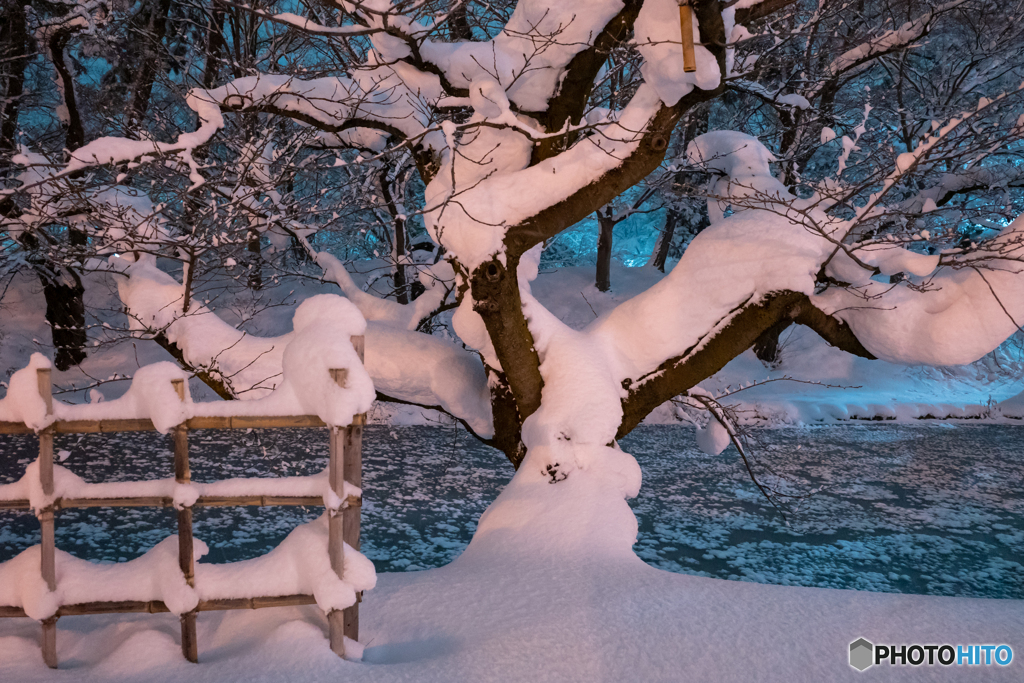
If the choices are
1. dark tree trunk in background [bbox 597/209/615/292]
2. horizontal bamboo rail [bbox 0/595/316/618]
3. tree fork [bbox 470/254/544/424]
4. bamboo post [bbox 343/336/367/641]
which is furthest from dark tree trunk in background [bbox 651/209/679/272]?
horizontal bamboo rail [bbox 0/595/316/618]

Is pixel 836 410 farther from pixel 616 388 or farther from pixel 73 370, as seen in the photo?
pixel 73 370

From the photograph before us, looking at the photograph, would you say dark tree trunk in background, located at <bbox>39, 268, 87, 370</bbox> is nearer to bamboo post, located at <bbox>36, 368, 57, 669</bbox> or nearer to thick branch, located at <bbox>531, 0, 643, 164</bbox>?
thick branch, located at <bbox>531, 0, 643, 164</bbox>

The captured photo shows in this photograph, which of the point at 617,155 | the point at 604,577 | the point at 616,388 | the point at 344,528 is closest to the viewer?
the point at 344,528

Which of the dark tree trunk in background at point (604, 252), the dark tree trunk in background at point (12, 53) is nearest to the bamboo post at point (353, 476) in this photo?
the dark tree trunk in background at point (12, 53)

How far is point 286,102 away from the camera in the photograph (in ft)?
19.0

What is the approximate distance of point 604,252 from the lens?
18.0 m

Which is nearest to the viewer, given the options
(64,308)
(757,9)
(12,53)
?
(757,9)

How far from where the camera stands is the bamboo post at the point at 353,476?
10.4ft

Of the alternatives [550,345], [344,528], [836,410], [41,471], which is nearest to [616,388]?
[550,345]

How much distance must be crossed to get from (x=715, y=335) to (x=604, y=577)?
2.44m

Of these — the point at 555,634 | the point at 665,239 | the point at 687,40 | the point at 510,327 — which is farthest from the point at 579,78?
the point at 665,239

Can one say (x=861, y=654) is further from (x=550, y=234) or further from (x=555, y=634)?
(x=550, y=234)

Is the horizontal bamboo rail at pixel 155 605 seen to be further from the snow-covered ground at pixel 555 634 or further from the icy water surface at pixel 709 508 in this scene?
the icy water surface at pixel 709 508

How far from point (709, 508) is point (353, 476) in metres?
6.44
